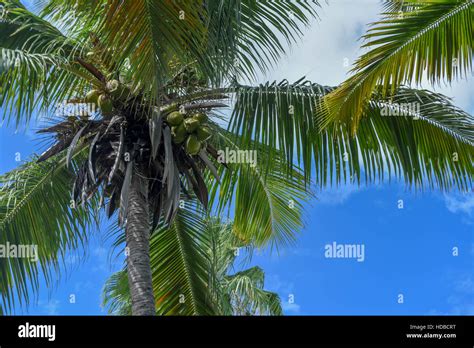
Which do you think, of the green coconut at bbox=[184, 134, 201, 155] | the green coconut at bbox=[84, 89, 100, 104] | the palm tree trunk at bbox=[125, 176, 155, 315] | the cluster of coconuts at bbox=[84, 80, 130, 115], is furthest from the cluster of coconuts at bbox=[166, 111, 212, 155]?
the green coconut at bbox=[84, 89, 100, 104]

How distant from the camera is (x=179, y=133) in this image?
682cm

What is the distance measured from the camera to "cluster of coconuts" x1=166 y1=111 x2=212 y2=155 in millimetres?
6762

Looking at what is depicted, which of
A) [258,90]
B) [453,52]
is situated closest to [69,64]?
[258,90]

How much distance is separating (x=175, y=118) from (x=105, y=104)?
0.68 meters

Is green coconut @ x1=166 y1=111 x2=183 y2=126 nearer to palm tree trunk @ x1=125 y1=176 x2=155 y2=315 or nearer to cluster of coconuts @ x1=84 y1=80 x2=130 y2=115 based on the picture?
cluster of coconuts @ x1=84 y1=80 x2=130 y2=115

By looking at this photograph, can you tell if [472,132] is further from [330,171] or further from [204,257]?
[204,257]

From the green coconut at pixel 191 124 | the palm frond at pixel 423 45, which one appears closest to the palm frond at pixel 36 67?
the green coconut at pixel 191 124

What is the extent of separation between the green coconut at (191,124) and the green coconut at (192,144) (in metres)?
0.07

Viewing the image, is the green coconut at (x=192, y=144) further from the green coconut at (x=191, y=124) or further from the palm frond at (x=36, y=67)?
the palm frond at (x=36, y=67)

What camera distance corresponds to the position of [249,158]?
329 inches

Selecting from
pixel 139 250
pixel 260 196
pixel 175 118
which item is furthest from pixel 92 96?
pixel 260 196

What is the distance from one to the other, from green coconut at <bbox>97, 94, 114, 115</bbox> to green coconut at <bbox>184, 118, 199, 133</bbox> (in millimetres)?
739

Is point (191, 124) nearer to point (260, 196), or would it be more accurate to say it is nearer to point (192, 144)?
point (192, 144)

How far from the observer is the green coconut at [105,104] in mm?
6867
